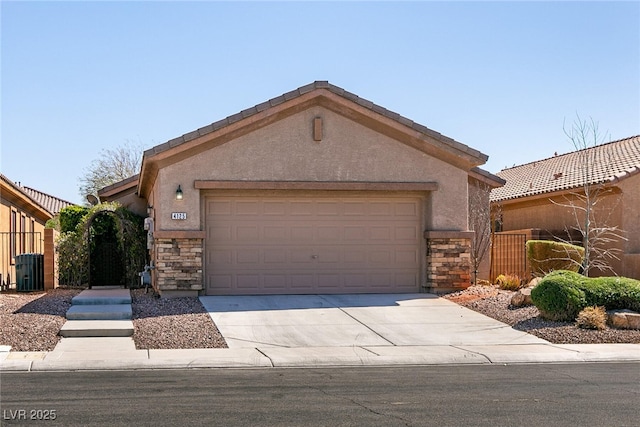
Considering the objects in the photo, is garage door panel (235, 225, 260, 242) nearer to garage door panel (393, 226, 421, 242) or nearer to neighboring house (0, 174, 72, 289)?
garage door panel (393, 226, 421, 242)

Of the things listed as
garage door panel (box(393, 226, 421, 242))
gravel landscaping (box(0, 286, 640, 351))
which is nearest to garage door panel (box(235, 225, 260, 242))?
gravel landscaping (box(0, 286, 640, 351))

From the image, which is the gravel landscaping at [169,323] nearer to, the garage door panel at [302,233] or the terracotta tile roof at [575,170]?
the garage door panel at [302,233]

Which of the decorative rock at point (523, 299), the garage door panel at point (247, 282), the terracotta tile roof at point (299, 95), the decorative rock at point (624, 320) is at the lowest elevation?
the decorative rock at point (624, 320)

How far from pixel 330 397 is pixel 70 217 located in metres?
15.4

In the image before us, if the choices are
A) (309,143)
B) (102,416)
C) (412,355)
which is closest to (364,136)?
(309,143)

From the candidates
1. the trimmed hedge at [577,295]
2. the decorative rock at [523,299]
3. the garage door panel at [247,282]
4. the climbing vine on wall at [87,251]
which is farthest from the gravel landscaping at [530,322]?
the climbing vine on wall at [87,251]

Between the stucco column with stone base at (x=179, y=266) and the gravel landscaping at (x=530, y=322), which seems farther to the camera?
the stucco column with stone base at (x=179, y=266)

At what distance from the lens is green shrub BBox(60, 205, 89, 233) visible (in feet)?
72.8

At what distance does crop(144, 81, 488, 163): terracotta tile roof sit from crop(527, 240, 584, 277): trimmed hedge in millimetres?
3330

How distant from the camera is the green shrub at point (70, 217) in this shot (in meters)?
22.2

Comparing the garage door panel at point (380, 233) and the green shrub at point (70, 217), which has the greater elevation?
the green shrub at point (70, 217)

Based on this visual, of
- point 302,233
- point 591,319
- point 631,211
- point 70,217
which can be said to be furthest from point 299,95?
point 631,211

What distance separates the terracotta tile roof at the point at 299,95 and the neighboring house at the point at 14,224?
490 centimetres

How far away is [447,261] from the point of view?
18.5 meters
